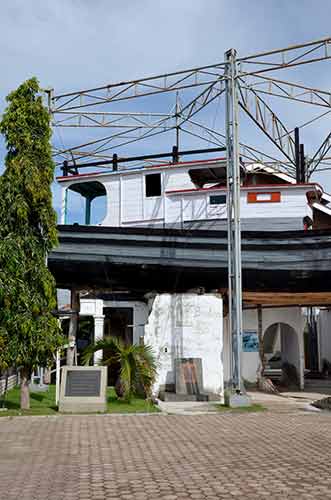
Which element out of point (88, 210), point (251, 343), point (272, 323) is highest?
point (88, 210)

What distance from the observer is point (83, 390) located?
13039mm

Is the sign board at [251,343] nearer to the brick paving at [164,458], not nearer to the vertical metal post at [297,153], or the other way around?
the vertical metal post at [297,153]

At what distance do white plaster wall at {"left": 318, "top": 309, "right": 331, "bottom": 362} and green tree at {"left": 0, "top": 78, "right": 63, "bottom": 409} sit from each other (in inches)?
712

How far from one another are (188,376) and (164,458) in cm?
812

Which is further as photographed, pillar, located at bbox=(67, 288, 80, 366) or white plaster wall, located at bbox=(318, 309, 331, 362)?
white plaster wall, located at bbox=(318, 309, 331, 362)

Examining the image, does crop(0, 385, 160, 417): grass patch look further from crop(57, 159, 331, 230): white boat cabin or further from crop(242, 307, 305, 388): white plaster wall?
crop(57, 159, 331, 230): white boat cabin

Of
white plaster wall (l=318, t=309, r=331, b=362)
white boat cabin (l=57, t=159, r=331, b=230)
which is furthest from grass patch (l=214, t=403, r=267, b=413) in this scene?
white plaster wall (l=318, t=309, r=331, b=362)

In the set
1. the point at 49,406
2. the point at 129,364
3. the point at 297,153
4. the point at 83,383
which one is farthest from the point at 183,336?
the point at 297,153

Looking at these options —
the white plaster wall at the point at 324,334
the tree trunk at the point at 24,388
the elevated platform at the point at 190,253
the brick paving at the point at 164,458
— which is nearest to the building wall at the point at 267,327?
the elevated platform at the point at 190,253

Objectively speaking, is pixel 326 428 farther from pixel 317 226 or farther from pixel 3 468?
pixel 317 226

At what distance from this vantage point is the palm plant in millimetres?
14141

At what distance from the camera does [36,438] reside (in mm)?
9445

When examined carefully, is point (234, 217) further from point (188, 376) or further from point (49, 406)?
point (49, 406)

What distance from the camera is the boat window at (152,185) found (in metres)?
20.6
